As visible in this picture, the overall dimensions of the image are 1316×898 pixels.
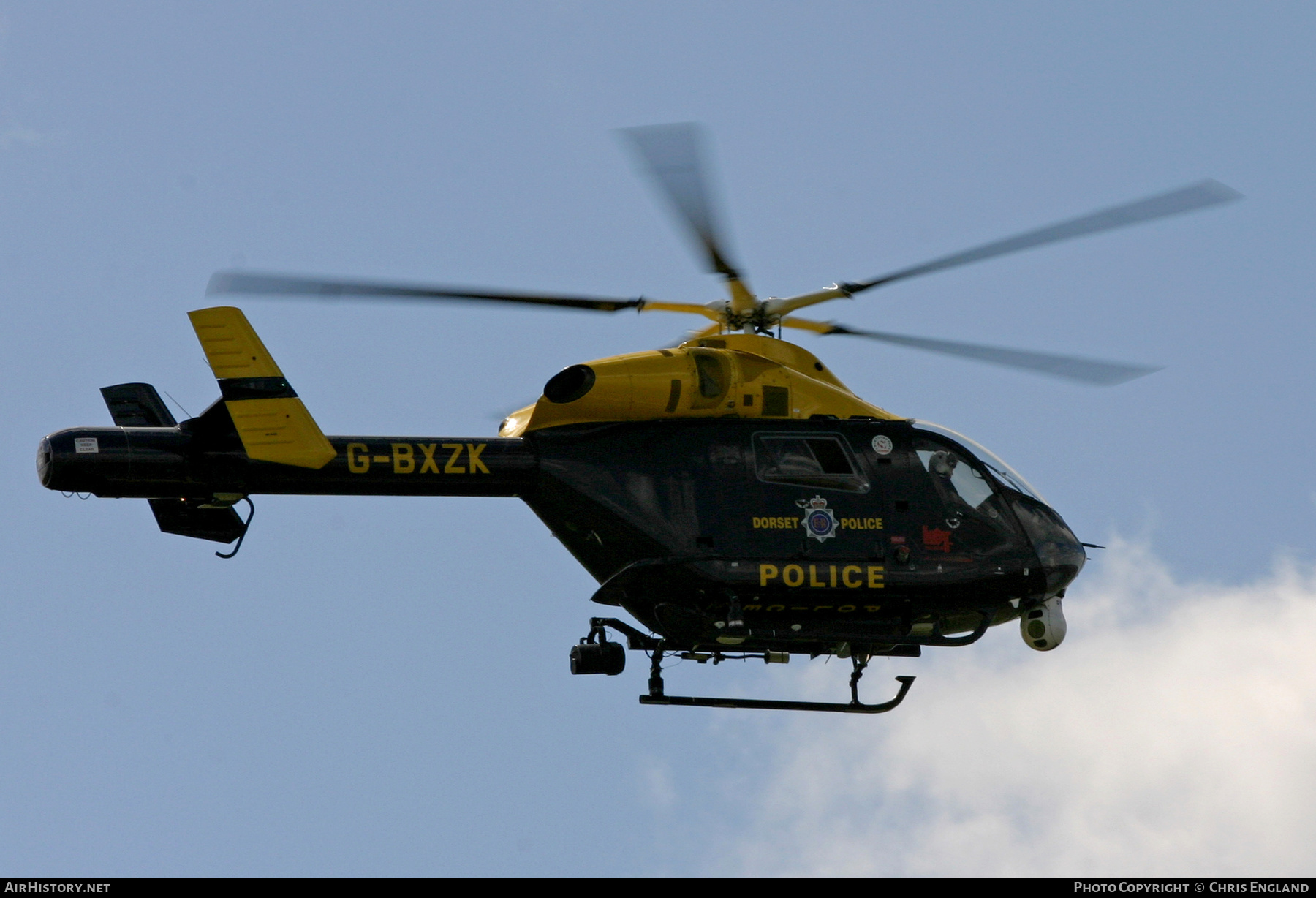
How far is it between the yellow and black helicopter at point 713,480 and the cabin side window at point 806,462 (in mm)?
26

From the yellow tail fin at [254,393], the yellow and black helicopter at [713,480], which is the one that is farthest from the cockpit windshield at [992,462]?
the yellow tail fin at [254,393]

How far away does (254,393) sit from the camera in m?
21.1

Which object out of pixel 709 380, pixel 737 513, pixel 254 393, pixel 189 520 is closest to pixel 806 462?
pixel 737 513

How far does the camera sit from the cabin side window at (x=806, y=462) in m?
22.8

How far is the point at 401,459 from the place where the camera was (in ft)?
71.7

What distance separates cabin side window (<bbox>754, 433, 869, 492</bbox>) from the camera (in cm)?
2280

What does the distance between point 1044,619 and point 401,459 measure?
867 cm

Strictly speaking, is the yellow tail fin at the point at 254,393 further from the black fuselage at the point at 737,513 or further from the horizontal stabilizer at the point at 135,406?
the horizontal stabilizer at the point at 135,406

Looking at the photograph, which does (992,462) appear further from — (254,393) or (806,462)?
(254,393)

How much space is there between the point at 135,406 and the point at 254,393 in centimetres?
177
